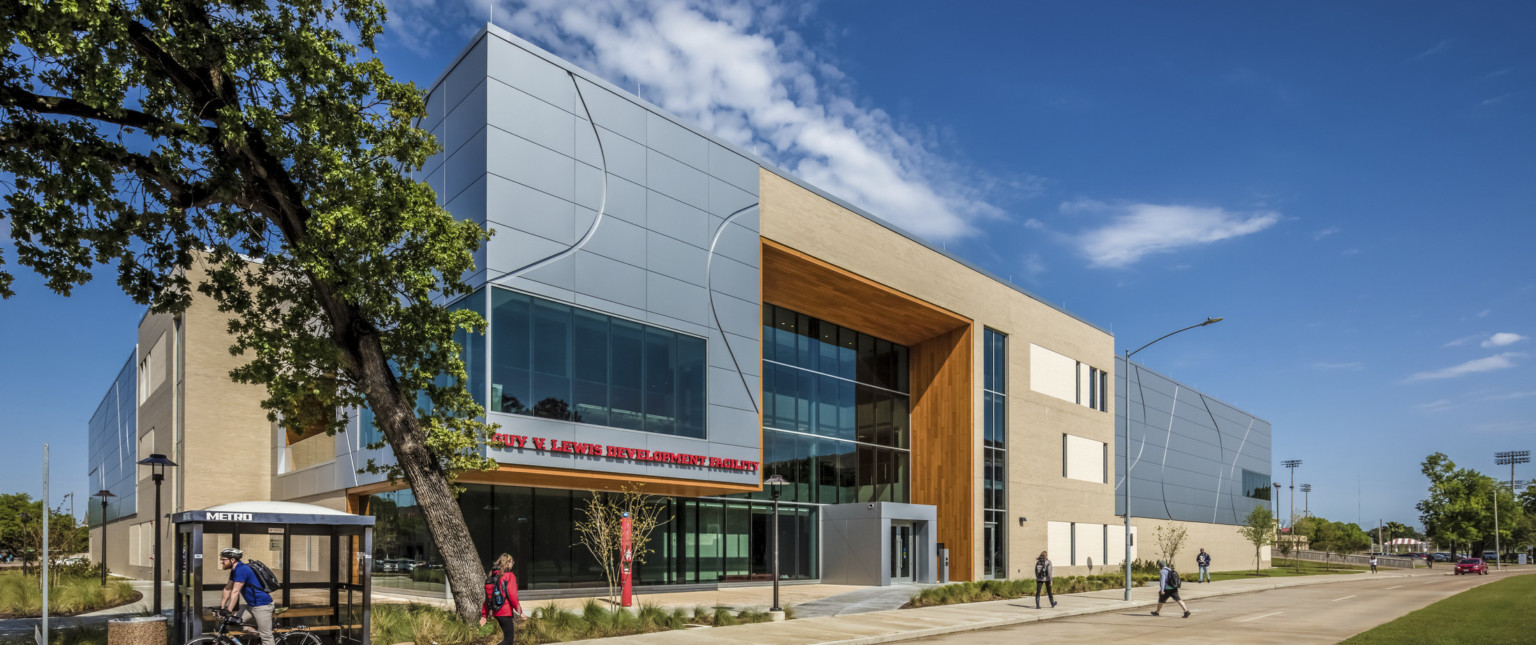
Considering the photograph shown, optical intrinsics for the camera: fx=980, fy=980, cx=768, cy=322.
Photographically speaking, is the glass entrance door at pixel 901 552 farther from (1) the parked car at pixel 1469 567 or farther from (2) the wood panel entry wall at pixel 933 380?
(1) the parked car at pixel 1469 567

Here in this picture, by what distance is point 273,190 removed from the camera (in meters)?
15.9

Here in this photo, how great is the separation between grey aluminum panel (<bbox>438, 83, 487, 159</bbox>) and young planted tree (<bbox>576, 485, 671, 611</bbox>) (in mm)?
9873

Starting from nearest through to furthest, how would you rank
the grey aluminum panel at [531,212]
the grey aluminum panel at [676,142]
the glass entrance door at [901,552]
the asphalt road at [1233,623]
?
the asphalt road at [1233,623] < the grey aluminum panel at [531,212] < the grey aluminum panel at [676,142] < the glass entrance door at [901,552]

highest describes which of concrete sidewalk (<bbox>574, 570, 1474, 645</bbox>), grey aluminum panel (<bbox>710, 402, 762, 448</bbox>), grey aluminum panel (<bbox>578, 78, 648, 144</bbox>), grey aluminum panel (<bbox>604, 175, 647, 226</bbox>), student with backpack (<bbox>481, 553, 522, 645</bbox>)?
grey aluminum panel (<bbox>578, 78, 648, 144</bbox>)

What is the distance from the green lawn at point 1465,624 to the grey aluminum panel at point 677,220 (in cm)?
1955

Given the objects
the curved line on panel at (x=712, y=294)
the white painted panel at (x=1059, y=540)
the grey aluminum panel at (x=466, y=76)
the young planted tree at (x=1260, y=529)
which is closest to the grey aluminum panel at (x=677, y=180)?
the curved line on panel at (x=712, y=294)

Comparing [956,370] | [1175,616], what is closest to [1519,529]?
[956,370]

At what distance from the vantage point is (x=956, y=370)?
1750 inches

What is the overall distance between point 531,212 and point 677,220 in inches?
217

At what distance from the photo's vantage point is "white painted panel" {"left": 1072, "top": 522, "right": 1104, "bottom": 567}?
166ft

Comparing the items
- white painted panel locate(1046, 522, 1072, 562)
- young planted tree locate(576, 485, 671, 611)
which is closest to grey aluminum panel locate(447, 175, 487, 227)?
young planted tree locate(576, 485, 671, 611)

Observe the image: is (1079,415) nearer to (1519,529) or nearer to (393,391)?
(393,391)

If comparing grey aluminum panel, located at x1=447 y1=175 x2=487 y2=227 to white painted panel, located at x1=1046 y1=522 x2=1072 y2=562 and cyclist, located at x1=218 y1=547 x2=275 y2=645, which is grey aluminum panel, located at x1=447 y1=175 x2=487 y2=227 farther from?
white painted panel, located at x1=1046 y1=522 x2=1072 y2=562

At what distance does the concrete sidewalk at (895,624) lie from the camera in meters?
19.8
